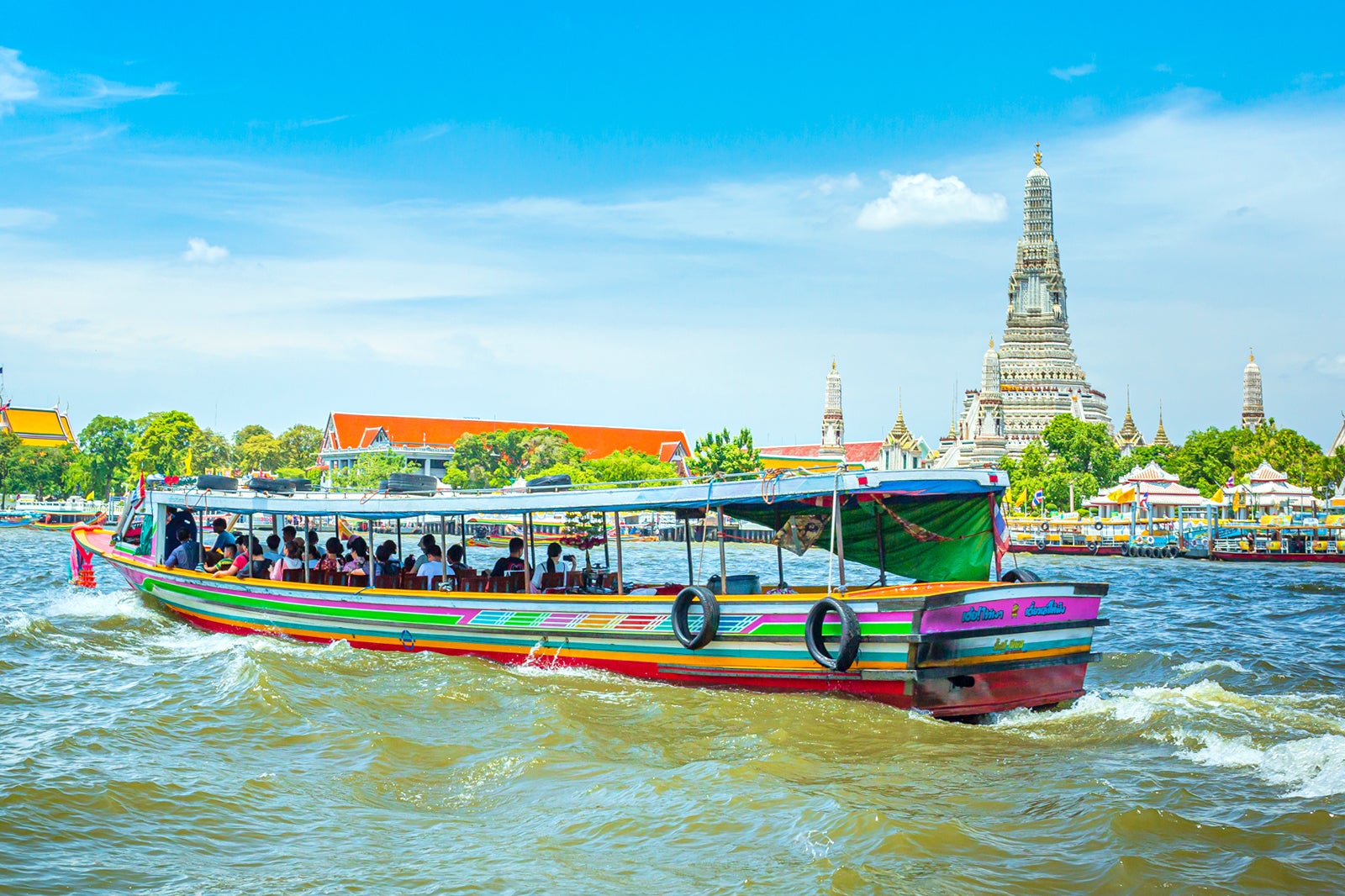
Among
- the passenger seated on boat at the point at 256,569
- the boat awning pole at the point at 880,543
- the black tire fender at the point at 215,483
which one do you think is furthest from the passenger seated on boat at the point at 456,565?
the boat awning pole at the point at 880,543

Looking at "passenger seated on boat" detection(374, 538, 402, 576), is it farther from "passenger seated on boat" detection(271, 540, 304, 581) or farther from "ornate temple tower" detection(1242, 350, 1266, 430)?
"ornate temple tower" detection(1242, 350, 1266, 430)

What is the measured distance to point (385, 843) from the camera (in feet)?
24.9

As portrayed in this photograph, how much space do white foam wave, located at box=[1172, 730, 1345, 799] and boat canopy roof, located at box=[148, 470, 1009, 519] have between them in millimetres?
2902

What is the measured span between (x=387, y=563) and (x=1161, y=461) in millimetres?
74977

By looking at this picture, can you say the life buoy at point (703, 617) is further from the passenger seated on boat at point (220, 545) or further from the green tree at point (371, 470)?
the green tree at point (371, 470)

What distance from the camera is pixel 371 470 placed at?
265 feet

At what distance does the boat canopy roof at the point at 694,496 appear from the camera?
1127cm

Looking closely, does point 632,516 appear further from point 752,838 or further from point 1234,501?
point 752,838

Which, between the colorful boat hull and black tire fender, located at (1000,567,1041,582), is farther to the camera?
black tire fender, located at (1000,567,1041,582)

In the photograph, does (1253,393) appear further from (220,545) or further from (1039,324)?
(220,545)

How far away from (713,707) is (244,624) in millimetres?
7977

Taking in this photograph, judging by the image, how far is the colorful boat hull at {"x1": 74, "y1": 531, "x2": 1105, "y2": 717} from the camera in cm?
1064

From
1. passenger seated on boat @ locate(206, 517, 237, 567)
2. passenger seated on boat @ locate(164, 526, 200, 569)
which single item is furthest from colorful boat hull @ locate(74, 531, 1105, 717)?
passenger seated on boat @ locate(164, 526, 200, 569)

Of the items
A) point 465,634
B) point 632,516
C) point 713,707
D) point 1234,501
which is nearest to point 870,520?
point 713,707
